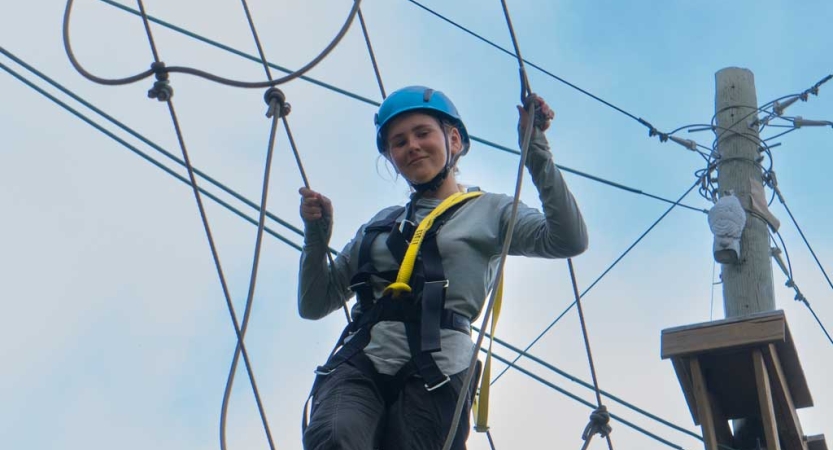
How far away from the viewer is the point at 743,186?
7.95 meters

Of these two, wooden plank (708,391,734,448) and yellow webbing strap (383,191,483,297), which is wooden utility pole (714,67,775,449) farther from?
yellow webbing strap (383,191,483,297)

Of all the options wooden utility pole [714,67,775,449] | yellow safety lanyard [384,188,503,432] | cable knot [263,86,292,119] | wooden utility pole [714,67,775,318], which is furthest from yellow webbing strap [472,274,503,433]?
wooden utility pole [714,67,775,318]

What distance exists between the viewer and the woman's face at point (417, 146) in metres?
4.48

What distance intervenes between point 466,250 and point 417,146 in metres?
0.39

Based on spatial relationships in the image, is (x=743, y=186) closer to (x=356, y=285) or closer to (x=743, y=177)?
(x=743, y=177)

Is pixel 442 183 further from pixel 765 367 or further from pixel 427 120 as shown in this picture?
pixel 765 367

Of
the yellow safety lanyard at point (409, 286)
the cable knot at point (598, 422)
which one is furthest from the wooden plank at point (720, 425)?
the yellow safety lanyard at point (409, 286)

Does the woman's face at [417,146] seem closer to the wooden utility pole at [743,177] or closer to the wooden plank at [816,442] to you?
the wooden plank at [816,442]

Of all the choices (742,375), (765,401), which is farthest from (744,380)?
(765,401)

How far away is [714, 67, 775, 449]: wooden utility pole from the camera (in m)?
7.21

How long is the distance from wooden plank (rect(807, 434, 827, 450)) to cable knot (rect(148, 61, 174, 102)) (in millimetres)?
3412

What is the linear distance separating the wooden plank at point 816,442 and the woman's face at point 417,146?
270 cm

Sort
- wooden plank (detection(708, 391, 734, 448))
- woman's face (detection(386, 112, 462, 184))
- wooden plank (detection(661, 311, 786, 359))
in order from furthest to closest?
wooden plank (detection(708, 391, 734, 448)), wooden plank (detection(661, 311, 786, 359)), woman's face (detection(386, 112, 462, 184))

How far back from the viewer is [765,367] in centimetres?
607
